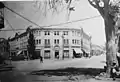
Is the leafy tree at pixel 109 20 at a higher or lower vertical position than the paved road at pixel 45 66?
higher

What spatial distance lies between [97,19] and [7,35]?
1425mm

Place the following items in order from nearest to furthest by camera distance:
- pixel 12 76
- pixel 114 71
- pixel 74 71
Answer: pixel 114 71
pixel 74 71
pixel 12 76

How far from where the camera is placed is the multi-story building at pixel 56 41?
7.55 feet

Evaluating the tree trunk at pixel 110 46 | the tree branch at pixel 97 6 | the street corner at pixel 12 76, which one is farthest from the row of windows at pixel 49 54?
the tree branch at pixel 97 6

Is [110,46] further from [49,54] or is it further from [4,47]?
[4,47]

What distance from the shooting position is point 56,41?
92.4 inches

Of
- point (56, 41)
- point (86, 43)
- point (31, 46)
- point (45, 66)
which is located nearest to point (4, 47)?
point (31, 46)

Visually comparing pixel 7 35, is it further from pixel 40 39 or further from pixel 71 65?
pixel 71 65

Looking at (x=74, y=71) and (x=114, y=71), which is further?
(x=74, y=71)

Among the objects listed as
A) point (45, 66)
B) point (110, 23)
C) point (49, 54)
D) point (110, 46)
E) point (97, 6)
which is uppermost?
point (97, 6)

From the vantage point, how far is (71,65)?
2314 mm

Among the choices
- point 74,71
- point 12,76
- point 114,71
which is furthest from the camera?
point 12,76

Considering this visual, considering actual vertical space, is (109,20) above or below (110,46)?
above

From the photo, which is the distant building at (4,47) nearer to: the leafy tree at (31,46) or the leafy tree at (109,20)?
the leafy tree at (31,46)
